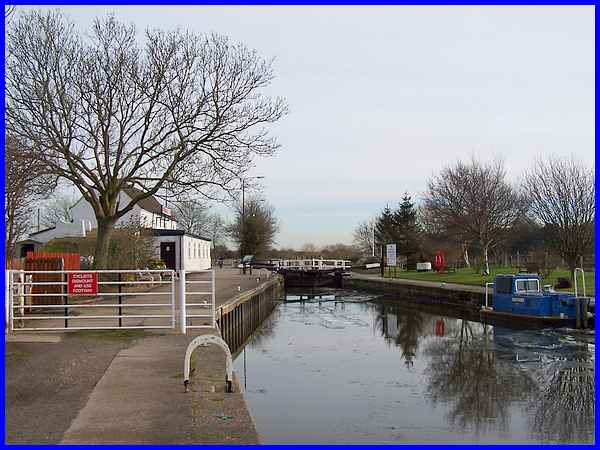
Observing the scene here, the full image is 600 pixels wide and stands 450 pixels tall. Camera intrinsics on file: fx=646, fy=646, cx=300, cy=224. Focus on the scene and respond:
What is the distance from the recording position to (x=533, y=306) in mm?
22297

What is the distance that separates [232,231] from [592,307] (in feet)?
184

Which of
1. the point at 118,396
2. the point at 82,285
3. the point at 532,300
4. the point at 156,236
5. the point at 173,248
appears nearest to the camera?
the point at 118,396

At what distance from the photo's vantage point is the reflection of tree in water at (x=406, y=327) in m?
18.7

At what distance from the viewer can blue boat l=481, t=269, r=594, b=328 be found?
2110 cm

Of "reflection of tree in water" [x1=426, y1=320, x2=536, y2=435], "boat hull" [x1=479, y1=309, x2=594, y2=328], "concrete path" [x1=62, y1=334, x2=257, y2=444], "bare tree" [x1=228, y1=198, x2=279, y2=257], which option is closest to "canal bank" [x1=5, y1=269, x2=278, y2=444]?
"concrete path" [x1=62, y1=334, x2=257, y2=444]

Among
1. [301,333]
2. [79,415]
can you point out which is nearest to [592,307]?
[301,333]

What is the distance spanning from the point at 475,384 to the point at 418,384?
117cm

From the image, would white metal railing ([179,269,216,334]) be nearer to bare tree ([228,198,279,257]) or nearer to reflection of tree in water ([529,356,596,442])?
reflection of tree in water ([529,356,596,442])

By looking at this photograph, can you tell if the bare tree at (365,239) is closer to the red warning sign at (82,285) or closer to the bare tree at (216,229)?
the bare tree at (216,229)

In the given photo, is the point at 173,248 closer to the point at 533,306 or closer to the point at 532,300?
the point at 532,300

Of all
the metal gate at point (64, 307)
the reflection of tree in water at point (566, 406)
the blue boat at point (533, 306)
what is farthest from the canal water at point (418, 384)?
the metal gate at point (64, 307)

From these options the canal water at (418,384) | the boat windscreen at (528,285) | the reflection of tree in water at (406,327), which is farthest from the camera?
the boat windscreen at (528,285)

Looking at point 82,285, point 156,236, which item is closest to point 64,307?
point 82,285

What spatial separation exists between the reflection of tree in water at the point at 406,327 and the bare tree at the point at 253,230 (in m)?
36.4
